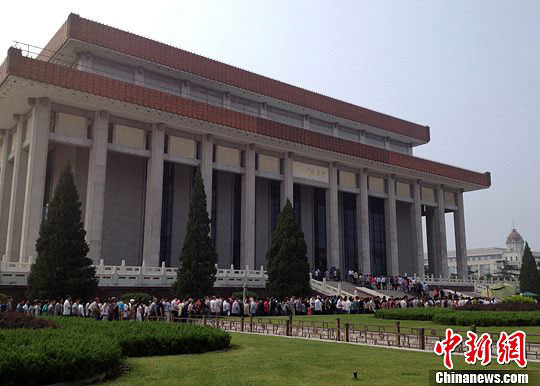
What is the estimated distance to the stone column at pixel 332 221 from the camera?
4700 cm

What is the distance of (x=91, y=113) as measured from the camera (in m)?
37.1

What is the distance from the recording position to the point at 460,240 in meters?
58.0

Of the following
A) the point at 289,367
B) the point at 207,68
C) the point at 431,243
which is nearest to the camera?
the point at 289,367

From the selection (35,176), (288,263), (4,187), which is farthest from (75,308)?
(4,187)

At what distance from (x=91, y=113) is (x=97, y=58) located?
5.46m

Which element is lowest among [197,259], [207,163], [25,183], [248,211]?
[197,259]

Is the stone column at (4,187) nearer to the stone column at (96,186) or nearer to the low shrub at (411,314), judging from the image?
the stone column at (96,186)

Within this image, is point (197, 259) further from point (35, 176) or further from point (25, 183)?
point (25, 183)

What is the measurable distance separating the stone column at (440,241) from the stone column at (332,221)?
527 inches

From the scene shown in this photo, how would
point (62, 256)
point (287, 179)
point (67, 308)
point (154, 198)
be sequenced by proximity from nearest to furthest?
point (67, 308) < point (62, 256) < point (154, 198) < point (287, 179)

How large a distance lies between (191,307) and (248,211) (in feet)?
62.7

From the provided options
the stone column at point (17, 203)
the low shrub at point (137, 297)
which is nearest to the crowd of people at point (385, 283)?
the low shrub at point (137, 297)

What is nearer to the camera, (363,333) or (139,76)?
(363,333)

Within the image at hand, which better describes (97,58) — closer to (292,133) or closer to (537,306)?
(292,133)
